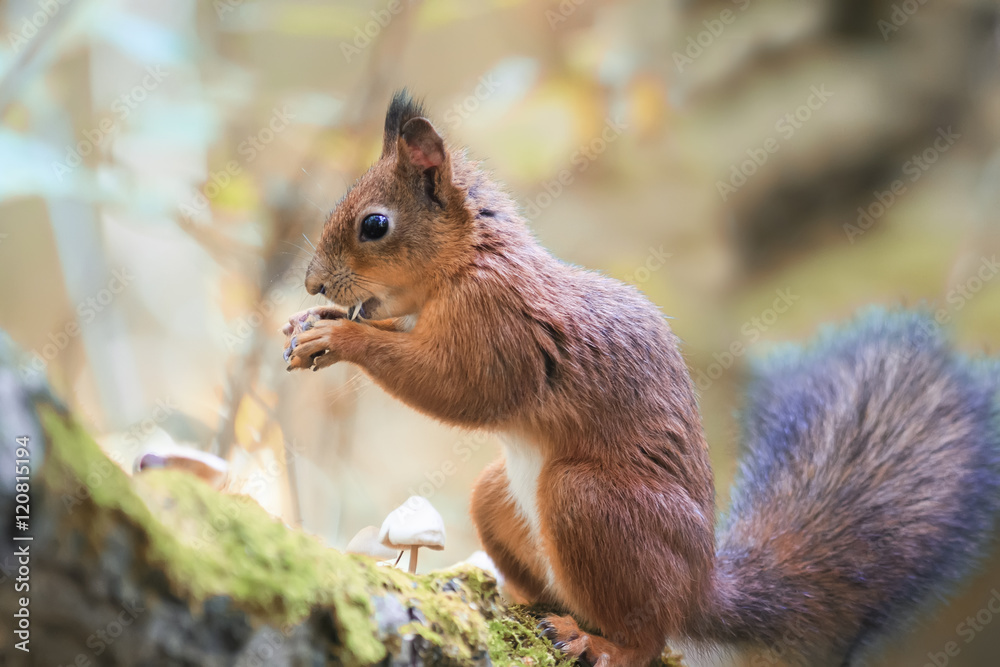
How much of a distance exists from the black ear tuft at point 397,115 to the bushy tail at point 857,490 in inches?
49.2

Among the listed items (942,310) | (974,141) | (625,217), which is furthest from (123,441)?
(974,141)

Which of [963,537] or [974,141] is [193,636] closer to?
[963,537]

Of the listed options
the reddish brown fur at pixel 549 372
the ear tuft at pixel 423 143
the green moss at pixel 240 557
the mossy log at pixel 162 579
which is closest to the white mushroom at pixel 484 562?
the reddish brown fur at pixel 549 372

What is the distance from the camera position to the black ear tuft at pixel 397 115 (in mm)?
1539

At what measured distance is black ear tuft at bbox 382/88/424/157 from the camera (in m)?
1.54

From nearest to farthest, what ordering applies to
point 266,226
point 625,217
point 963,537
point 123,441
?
1. point 963,537
2. point 123,441
3. point 266,226
4. point 625,217

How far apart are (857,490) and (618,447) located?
729 millimetres

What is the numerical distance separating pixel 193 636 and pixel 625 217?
2538 millimetres

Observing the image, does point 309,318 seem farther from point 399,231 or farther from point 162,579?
point 162,579

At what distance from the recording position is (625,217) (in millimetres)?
3037

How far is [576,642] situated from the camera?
1.42 m

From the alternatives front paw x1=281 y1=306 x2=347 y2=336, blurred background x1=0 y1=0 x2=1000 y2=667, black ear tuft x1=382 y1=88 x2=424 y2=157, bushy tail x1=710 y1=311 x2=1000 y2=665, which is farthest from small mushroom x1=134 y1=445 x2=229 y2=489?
blurred background x1=0 y1=0 x2=1000 y2=667

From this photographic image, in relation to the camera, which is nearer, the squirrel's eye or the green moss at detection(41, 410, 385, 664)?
the green moss at detection(41, 410, 385, 664)

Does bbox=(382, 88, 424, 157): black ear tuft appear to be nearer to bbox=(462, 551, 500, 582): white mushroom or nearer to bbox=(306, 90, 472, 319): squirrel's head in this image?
bbox=(306, 90, 472, 319): squirrel's head
